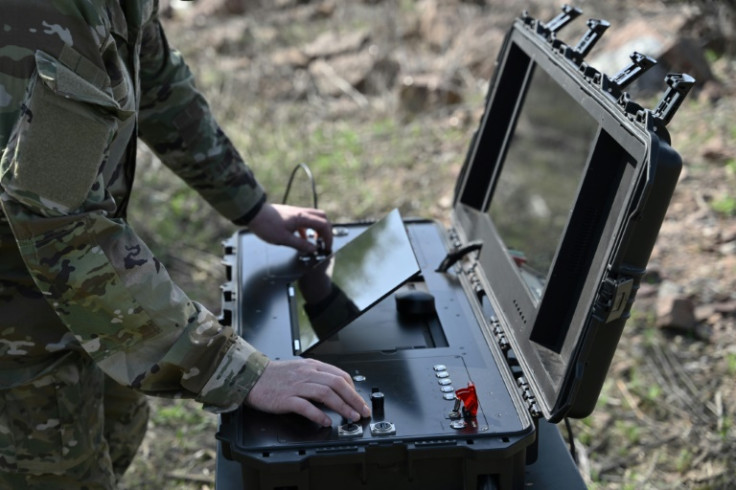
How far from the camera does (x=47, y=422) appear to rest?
1884 millimetres

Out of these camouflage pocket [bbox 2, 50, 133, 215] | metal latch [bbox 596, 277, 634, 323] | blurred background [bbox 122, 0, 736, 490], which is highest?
camouflage pocket [bbox 2, 50, 133, 215]

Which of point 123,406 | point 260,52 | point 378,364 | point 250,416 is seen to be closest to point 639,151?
point 378,364

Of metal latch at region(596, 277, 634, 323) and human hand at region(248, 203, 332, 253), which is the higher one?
metal latch at region(596, 277, 634, 323)

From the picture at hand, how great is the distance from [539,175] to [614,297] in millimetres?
1167

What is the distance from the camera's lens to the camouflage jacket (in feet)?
4.84

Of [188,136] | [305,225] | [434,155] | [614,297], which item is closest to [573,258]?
[614,297]

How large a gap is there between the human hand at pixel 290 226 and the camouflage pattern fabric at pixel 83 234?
0.53m

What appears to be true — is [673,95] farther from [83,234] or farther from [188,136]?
[188,136]

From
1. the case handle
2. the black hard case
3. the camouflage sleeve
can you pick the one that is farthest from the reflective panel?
the case handle

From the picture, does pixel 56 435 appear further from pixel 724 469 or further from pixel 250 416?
pixel 724 469

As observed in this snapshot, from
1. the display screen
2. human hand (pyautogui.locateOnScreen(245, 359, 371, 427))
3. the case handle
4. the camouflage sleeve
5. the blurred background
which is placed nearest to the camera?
the case handle

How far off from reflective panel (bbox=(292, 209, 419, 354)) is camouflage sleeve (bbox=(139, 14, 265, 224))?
1.01ft

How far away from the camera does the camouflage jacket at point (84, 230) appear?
148 cm

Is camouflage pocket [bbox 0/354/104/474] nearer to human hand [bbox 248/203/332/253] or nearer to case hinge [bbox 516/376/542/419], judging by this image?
human hand [bbox 248/203/332/253]
